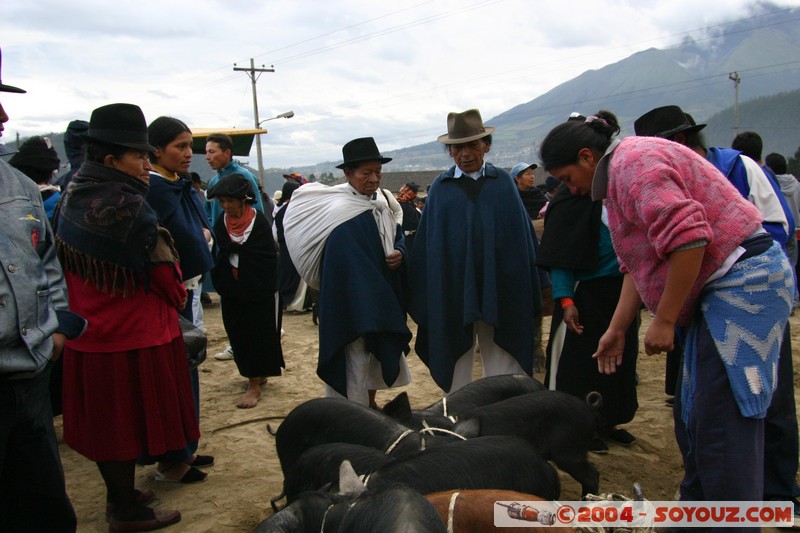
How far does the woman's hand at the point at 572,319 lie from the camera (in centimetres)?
406

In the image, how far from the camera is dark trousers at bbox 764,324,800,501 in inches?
119

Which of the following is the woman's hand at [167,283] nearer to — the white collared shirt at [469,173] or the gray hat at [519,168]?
the white collared shirt at [469,173]

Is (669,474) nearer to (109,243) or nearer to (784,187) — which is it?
(109,243)

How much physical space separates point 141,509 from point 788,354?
3468mm

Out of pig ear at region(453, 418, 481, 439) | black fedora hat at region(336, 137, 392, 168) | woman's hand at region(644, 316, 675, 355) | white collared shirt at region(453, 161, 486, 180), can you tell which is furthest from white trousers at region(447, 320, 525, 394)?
woman's hand at region(644, 316, 675, 355)

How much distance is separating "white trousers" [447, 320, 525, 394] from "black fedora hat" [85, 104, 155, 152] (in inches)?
103

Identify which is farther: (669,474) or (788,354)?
(669,474)

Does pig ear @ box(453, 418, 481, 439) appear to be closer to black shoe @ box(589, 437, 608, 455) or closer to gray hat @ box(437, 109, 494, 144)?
black shoe @ box(589, 437, 608, 455)

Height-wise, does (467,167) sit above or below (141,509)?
above

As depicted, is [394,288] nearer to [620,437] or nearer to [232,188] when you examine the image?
[232,188]

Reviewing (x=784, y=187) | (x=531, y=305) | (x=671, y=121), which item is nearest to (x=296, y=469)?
(x=531, y=305)

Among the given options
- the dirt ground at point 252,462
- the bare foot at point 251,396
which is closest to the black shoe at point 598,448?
the dirt ground at point 252,462

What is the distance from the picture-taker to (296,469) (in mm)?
2645

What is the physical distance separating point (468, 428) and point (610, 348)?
79 cm
